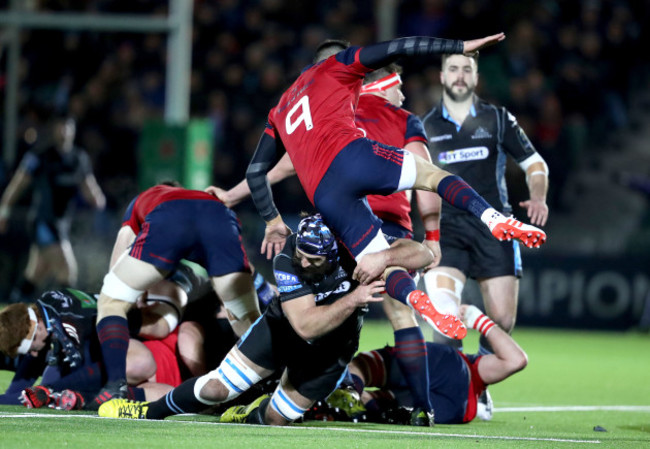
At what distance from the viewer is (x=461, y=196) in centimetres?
579

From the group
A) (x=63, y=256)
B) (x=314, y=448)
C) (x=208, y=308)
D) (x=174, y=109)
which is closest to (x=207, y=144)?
(x=174, y=109)

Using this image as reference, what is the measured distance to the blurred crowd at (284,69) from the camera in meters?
16.2

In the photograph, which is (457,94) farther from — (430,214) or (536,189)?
(430,214)

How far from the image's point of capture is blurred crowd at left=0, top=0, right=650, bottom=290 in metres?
16.2

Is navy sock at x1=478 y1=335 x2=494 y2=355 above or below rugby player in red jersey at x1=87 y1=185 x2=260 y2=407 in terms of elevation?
below

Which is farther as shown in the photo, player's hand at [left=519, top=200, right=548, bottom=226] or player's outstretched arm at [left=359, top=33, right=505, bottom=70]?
player's hand at [left=519, top=200, right=548, bottom=226]

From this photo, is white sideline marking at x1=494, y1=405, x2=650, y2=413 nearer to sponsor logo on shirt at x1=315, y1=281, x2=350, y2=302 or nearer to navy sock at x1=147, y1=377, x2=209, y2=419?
sponsor logo on shirt at x1=315, y1=281, x2=350, y2=302

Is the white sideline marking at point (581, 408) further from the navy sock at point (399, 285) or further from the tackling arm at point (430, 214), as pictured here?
the navy sock at point (399, 285)

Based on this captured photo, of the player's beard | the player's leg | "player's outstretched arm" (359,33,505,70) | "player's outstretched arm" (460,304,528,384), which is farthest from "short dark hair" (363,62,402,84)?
the player's leg

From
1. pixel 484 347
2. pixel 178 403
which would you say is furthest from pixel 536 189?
pixel 178 403

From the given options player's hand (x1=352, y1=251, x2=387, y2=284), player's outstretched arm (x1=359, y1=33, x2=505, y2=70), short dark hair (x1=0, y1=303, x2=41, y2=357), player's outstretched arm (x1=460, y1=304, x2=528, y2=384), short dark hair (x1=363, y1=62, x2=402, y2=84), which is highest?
player's outstretched arm (x1=359, y1=33, x2=505, y2=70)

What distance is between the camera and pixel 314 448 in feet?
16.0

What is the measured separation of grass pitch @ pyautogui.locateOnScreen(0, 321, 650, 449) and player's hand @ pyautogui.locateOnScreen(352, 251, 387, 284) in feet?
2.54

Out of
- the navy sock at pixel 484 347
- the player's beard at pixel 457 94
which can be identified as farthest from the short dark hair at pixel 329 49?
the navy sock at pixel 484 347
